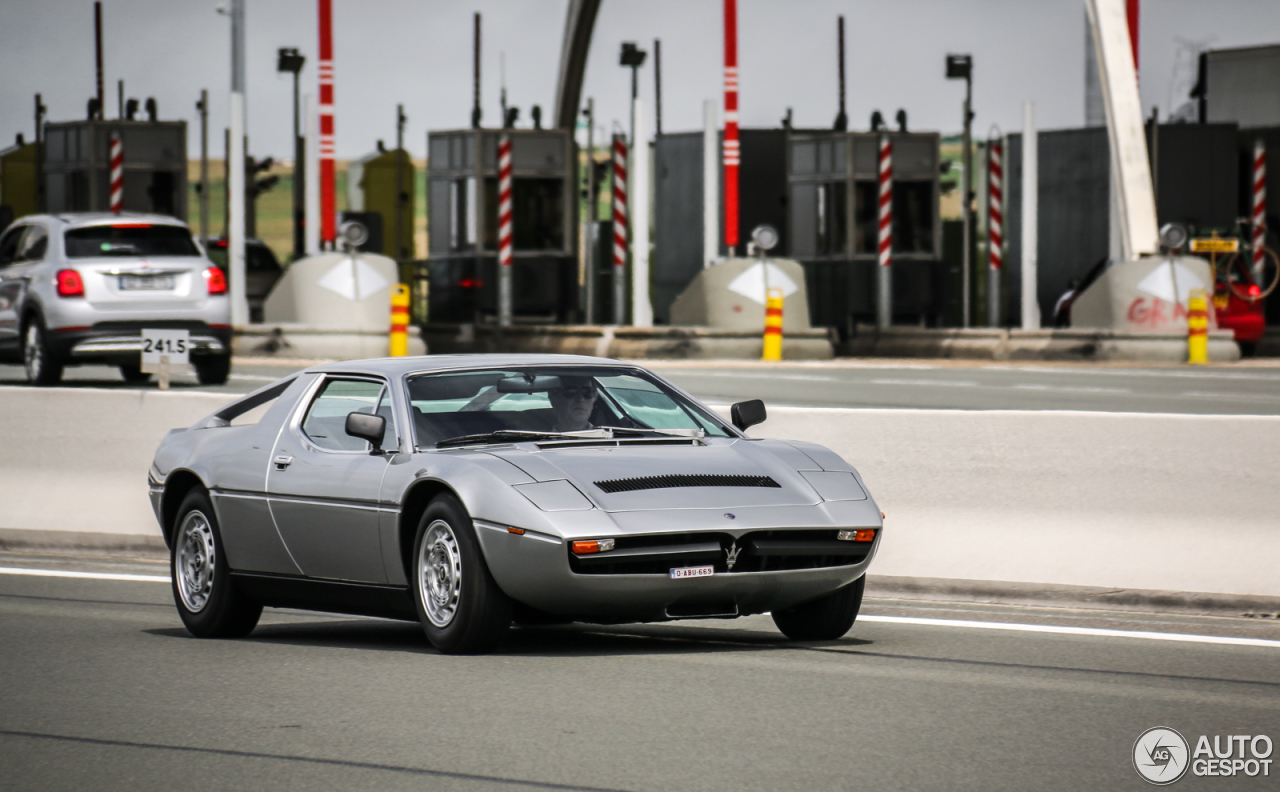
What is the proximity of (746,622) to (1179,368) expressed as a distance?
55.5 feet

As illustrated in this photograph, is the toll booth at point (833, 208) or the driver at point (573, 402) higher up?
the toll booth at point (833, 208)

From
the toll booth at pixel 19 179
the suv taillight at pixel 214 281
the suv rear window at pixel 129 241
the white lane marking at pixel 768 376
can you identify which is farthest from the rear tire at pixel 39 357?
the toll booth at pixel 19 179

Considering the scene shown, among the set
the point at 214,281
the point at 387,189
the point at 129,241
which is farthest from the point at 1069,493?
the point at 387,189

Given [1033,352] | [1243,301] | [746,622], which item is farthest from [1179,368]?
[746,622]

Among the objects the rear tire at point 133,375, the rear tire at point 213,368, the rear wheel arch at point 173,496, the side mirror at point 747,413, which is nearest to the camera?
the side mirror at point 747,413

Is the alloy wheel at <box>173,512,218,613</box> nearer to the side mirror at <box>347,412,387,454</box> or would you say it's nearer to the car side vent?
the side mirror at <box>347,412,387,454</box>

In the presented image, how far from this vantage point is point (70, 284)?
1853cm

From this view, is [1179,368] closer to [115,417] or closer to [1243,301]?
[1243,301]

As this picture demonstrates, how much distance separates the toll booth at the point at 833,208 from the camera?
3291cm

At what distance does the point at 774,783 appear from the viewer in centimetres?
522

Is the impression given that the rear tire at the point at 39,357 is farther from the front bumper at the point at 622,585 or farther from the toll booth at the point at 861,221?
the toll booth at the point at 861,221

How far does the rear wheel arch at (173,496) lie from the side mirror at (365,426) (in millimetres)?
1571

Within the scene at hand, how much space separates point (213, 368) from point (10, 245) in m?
2.47

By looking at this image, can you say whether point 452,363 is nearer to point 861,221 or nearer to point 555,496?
point 555,496
